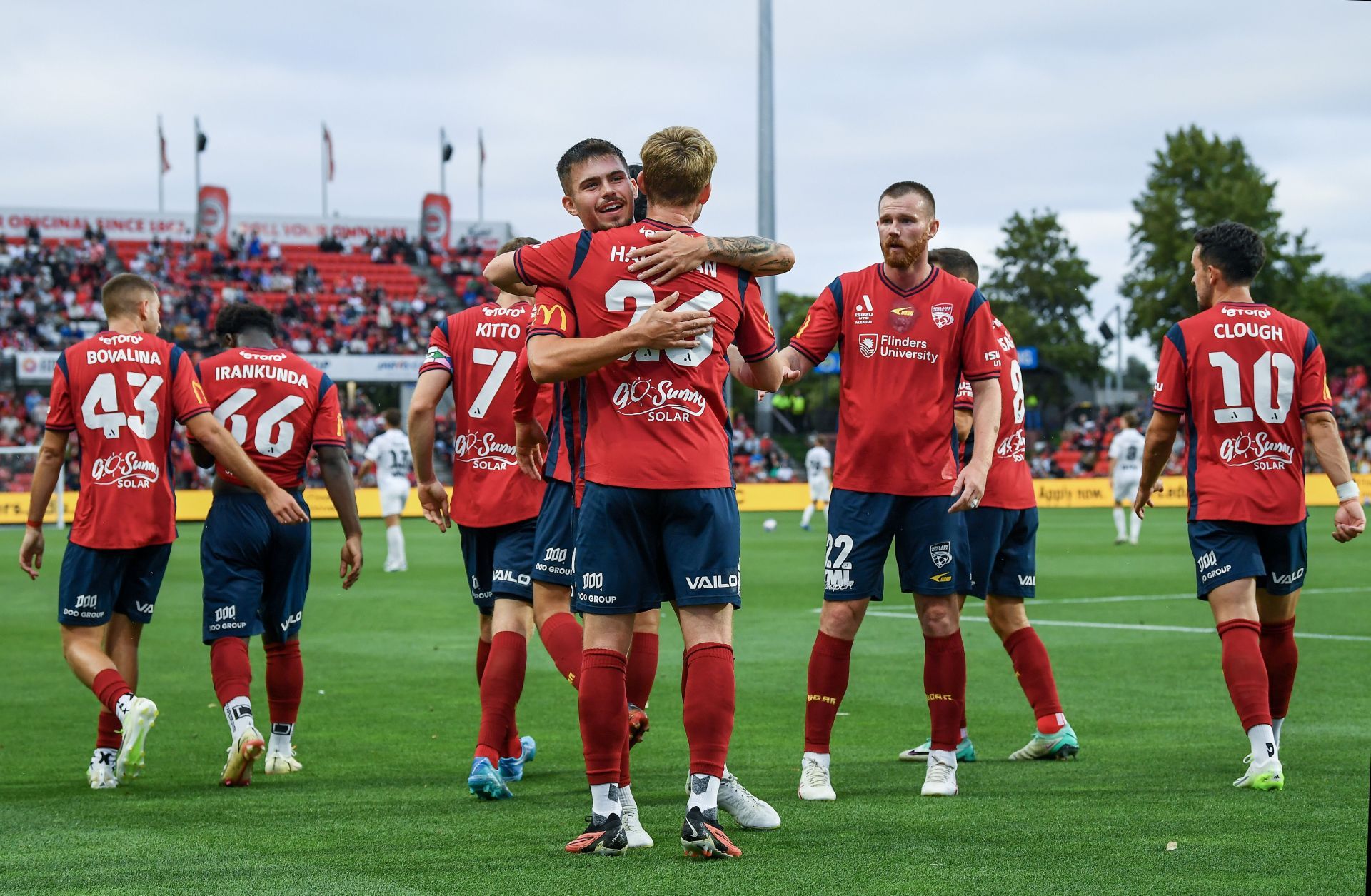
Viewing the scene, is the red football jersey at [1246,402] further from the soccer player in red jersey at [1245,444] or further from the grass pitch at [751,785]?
the grass pitch at [751,785]

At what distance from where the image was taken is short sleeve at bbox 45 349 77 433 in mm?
6586

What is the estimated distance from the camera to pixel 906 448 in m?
5.84

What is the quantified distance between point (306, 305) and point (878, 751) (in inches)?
1887

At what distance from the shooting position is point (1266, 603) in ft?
21.0

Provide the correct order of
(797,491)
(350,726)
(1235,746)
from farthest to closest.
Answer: (797,491)
(350,726)
(1235,746)

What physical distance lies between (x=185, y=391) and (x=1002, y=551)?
3787 millimetres

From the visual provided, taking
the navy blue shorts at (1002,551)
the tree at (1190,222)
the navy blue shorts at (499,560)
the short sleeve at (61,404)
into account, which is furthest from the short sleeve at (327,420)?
the tree at (1190,222)

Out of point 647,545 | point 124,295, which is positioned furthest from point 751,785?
point 124,295

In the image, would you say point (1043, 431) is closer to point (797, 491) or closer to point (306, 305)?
point (797, 491)

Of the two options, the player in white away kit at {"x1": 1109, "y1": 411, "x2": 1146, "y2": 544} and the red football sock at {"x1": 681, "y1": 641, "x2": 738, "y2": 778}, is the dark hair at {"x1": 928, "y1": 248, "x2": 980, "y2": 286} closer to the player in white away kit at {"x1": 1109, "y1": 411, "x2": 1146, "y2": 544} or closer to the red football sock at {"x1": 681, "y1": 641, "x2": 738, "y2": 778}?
the red football sock at {"x1": 681, "y1": 641, "x2": 738, "y2": 778}

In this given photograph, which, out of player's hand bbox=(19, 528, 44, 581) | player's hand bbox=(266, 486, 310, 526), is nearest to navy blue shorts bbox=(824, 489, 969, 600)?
player's hand bbox=(266, 486, 310, 526)

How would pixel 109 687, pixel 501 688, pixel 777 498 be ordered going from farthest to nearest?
pixel 777 498
pixel 109 687
pixel 501 688

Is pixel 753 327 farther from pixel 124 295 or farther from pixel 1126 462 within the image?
pixel 1126 462

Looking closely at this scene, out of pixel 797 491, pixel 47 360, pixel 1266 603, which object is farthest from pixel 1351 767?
pixel 47 360
